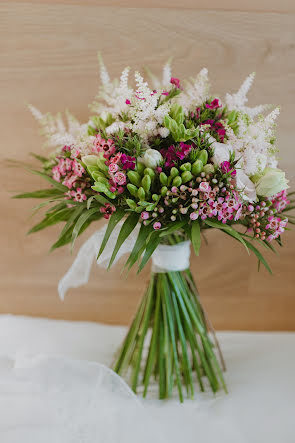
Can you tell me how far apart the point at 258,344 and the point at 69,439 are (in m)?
0.61

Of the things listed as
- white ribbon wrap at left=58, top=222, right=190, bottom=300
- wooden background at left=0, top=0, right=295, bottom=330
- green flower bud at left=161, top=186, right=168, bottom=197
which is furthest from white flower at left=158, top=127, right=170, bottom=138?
wooden background at left=0, top=0, right=295, bottom=330

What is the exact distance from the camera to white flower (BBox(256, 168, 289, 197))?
2.69 ft

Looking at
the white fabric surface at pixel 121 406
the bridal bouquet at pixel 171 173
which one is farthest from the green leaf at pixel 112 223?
the white fabric surface at pixel 121 406

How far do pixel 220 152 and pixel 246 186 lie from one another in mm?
82

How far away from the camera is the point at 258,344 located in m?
1.25

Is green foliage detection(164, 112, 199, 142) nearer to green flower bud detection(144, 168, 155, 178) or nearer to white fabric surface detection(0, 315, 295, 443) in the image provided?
green flower bud detection(144, 168, 155, 178)

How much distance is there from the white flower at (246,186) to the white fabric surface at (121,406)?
19.5 inches

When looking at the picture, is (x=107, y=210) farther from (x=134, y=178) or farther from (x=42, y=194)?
(x=42, y=194)

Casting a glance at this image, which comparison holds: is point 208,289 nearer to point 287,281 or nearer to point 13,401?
point 287,281

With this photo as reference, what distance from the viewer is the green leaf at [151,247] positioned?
0.82 metres

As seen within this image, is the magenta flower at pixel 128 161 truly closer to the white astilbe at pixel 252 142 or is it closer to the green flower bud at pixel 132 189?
the green flower bud at pixel 132 189

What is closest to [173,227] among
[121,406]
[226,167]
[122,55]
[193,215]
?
[193,215]

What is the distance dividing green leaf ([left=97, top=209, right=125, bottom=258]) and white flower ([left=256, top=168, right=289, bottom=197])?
10.4 inches

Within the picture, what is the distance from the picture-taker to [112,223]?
0.82 m
